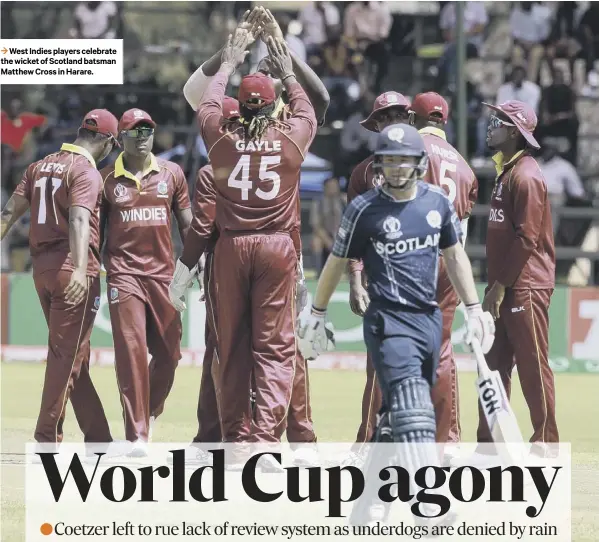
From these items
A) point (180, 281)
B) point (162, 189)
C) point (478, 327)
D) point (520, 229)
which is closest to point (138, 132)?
point (162, 189)

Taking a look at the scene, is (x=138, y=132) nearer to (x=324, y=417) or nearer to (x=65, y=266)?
(x=65, y=266)

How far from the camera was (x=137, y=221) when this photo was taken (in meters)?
10.3

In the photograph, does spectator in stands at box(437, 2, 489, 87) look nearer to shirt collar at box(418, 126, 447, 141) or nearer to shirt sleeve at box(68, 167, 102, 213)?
shirt collar at box(418, 126, 447, 141)

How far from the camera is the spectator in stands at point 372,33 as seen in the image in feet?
71.5

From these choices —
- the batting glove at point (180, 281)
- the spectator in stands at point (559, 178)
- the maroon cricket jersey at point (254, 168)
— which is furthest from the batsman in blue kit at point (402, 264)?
the spectator in stands at point (559, 178)

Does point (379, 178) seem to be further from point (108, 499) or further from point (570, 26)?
point (570, 26)

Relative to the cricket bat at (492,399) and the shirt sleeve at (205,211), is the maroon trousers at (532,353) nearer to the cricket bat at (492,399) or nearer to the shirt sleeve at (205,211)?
the shirt sleeve at (205,211)

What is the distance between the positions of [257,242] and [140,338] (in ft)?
5.22

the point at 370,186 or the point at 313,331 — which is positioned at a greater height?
the point at 370,186

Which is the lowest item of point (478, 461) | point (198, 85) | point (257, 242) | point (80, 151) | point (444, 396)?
point (478, 461)

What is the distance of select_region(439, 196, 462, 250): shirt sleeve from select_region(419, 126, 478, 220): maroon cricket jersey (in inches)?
79.2

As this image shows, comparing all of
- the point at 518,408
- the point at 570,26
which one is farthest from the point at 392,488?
the point at 570,26

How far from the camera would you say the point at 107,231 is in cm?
1049

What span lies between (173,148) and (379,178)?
1171cm
